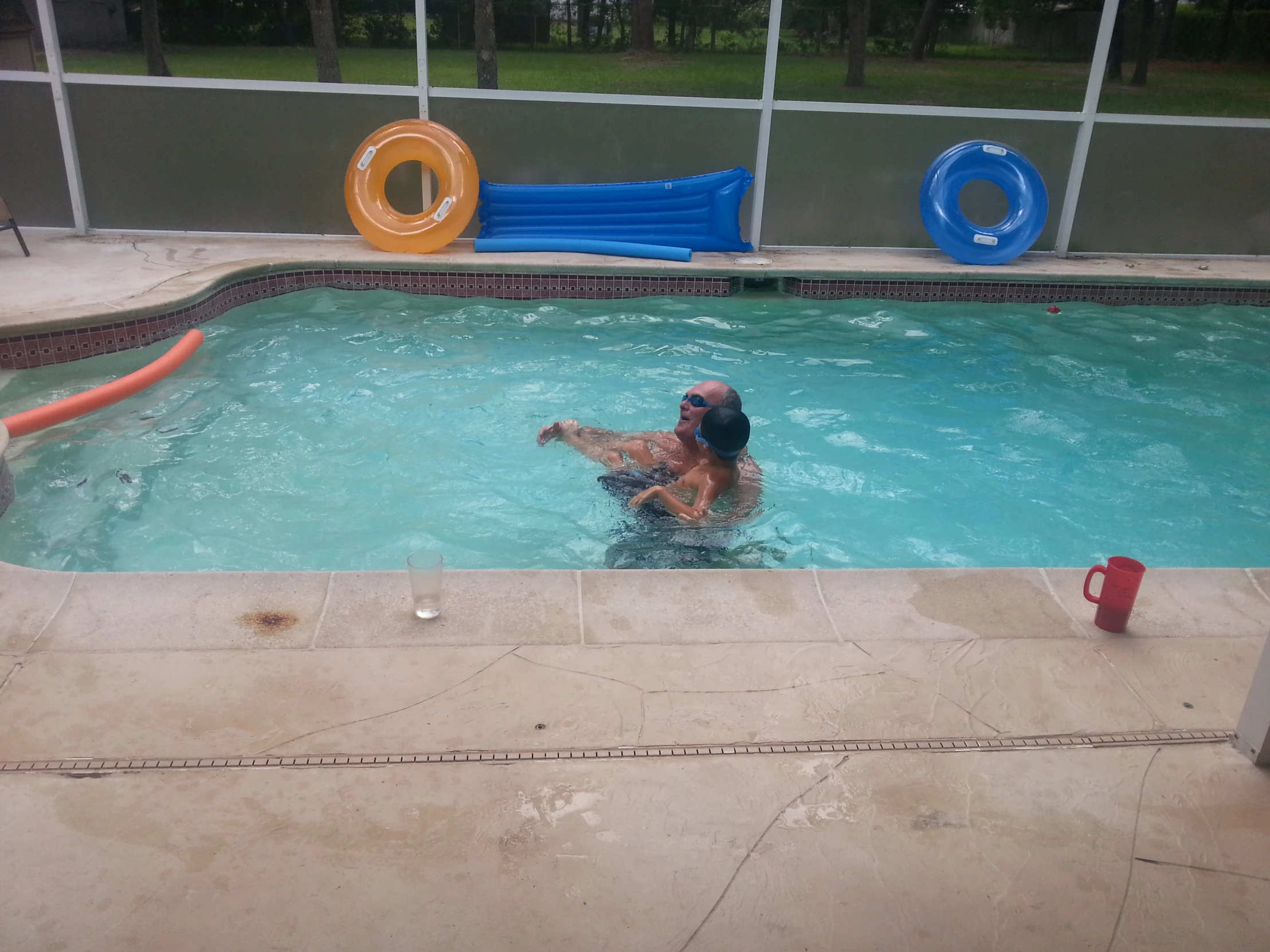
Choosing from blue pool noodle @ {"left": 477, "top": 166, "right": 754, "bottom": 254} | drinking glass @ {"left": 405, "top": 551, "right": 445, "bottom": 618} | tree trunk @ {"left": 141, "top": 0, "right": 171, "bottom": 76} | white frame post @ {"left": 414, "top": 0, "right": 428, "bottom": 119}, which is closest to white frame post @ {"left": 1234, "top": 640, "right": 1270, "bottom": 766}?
drinking glass @ {"left": 405, "top": 551, "right": 445, "bottom": 618}

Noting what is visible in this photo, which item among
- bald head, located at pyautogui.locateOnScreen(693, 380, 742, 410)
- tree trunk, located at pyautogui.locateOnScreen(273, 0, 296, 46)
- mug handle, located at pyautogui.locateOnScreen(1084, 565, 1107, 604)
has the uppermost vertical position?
tree trunk, located at pyautogui.locateOnScreen(273, 0, 296, 46)

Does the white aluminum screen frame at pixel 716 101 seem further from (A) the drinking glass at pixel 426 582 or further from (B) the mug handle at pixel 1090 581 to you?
(A) the drinking glass at pixel 426 582

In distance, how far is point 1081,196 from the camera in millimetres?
8352

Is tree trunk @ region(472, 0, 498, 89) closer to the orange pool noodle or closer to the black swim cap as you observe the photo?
the orange pool noodle

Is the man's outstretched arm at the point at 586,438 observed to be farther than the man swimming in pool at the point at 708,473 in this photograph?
Yes

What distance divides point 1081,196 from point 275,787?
8.26m

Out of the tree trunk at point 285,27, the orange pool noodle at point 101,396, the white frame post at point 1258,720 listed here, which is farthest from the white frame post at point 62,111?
the white frame post at point 1258,720

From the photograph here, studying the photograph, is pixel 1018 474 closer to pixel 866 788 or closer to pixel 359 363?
pixel 866 788

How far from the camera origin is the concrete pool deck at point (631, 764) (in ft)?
6.12

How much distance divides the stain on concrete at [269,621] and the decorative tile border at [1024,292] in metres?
A: 5.50

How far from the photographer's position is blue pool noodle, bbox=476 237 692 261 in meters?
7.46

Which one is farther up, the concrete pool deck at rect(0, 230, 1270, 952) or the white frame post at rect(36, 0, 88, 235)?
the white frame post at rect(36, 0, 88, 235)

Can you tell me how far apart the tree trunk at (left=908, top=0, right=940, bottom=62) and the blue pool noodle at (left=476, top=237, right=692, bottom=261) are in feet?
10.7

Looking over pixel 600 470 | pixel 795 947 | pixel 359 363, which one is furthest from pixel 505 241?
pixel 795 947
